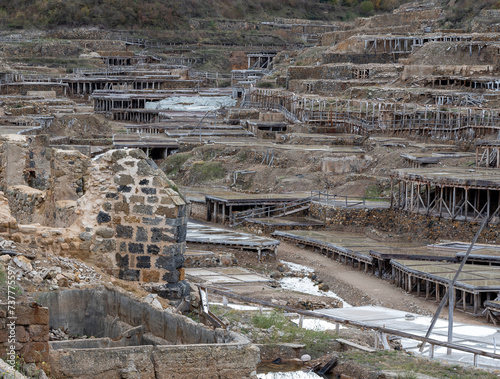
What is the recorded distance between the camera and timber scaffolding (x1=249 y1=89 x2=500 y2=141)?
45.9 metres

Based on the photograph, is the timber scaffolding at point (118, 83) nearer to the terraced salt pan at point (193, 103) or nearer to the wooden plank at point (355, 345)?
the terraced salt pan at point (193, 103)

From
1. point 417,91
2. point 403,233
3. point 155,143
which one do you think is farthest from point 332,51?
point 403,233

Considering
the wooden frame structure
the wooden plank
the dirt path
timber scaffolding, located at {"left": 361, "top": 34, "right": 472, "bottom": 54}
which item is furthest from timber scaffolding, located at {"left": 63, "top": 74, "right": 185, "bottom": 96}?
the wooden plank

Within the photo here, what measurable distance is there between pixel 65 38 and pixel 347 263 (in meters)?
66.7

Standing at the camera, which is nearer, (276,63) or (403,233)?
(403,233)

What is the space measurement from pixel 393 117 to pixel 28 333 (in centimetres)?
4377

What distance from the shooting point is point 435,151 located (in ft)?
→ 142

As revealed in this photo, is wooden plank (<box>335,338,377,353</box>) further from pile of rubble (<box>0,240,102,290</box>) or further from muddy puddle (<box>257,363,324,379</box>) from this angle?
pile of rubble (<box>0,240,102,290</box>)

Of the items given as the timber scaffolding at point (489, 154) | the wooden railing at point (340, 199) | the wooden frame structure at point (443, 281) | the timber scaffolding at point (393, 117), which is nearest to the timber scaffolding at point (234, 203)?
the wooden railing at point (340, 199)

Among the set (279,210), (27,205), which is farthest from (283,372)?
(279,210)

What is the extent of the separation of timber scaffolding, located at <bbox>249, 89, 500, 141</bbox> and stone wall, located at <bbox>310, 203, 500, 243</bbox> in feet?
35.1

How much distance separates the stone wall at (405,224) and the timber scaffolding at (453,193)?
9.6 inches

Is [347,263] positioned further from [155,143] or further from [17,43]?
[17,43]

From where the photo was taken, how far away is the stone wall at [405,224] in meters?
31.8
